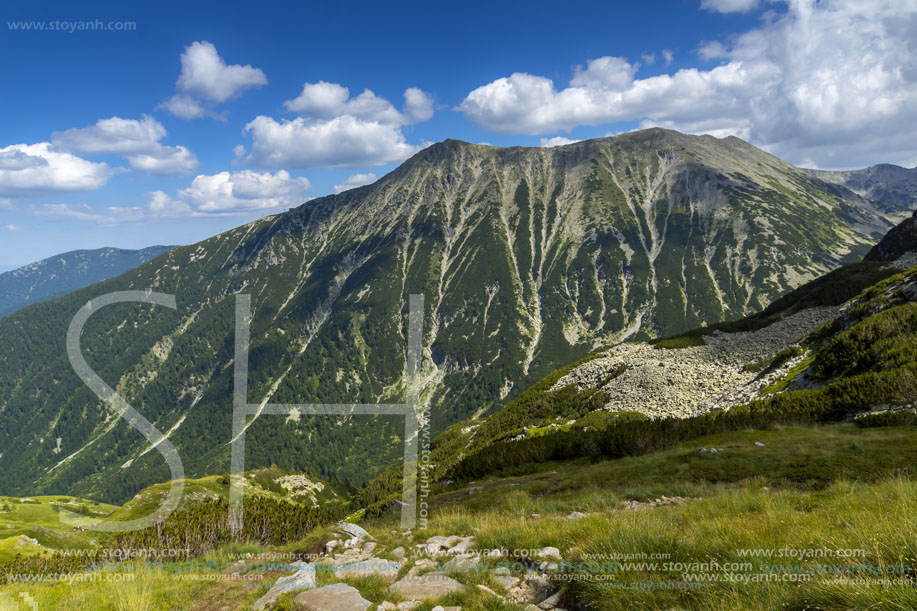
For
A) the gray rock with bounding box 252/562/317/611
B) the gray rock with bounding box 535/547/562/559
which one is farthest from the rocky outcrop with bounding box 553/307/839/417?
the gray rock with bounding box 252/562/317/611

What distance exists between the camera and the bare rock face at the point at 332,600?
25.0 ft

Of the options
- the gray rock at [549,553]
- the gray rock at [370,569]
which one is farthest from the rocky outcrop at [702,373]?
the gray rock at [370,569]

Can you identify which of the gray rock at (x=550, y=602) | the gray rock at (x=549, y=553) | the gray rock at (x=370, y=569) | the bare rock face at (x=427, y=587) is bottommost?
the gray rock at (x=370, y=569)

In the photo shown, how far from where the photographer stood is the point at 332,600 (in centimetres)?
794

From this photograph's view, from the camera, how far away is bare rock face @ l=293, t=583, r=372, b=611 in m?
7.62

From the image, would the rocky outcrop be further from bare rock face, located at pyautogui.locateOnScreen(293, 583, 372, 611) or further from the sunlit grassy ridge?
bare rock face, located at pyautogui.locateOnScreen(293, 583, 372, 611)

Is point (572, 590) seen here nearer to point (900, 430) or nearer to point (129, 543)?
point (900, 430)

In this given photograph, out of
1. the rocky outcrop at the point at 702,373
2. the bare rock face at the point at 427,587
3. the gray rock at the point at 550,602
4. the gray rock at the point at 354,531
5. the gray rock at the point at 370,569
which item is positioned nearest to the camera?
the gray rock at the point at 550,602

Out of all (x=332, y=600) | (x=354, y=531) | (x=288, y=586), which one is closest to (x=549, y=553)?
(x=332, y=600)

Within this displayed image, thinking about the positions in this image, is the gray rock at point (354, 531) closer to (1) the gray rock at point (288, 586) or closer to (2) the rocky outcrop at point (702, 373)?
(1) the gray rock at point (288, 586)

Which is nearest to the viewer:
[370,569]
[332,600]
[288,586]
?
[332,600]

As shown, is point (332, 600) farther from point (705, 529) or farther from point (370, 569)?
point (705, 529)

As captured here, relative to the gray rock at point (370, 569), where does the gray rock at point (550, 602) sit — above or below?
above

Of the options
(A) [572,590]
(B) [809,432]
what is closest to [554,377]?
(B) [809,432]
